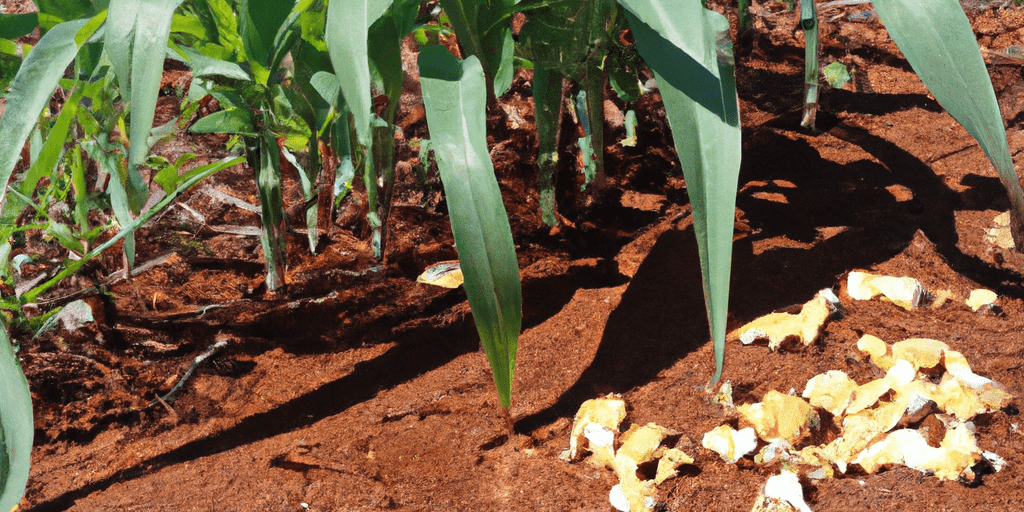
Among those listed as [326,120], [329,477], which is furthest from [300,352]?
[326,120]

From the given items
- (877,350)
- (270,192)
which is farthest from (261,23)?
(877,350)

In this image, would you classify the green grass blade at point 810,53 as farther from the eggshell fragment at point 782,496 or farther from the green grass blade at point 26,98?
the green grass blade at point 26,98

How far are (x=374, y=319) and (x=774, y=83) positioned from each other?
3.41 ft

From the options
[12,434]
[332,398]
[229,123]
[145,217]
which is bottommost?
[332,398]

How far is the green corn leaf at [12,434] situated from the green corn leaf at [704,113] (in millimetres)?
708

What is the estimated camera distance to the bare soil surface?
824 millimetres

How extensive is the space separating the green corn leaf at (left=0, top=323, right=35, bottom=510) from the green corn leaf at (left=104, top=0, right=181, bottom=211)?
0.97 feet

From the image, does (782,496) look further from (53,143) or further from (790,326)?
(53,143)

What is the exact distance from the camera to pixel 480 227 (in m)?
0.61

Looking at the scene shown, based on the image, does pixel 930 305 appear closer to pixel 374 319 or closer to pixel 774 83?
pixel 774 83

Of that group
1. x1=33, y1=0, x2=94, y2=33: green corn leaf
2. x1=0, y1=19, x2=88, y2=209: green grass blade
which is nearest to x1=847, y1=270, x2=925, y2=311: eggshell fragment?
x1=0, y1=19, x2=88, y2=209: green grass blade

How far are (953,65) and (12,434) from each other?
0.98m

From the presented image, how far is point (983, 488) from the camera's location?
673mm

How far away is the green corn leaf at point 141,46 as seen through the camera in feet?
1.93
